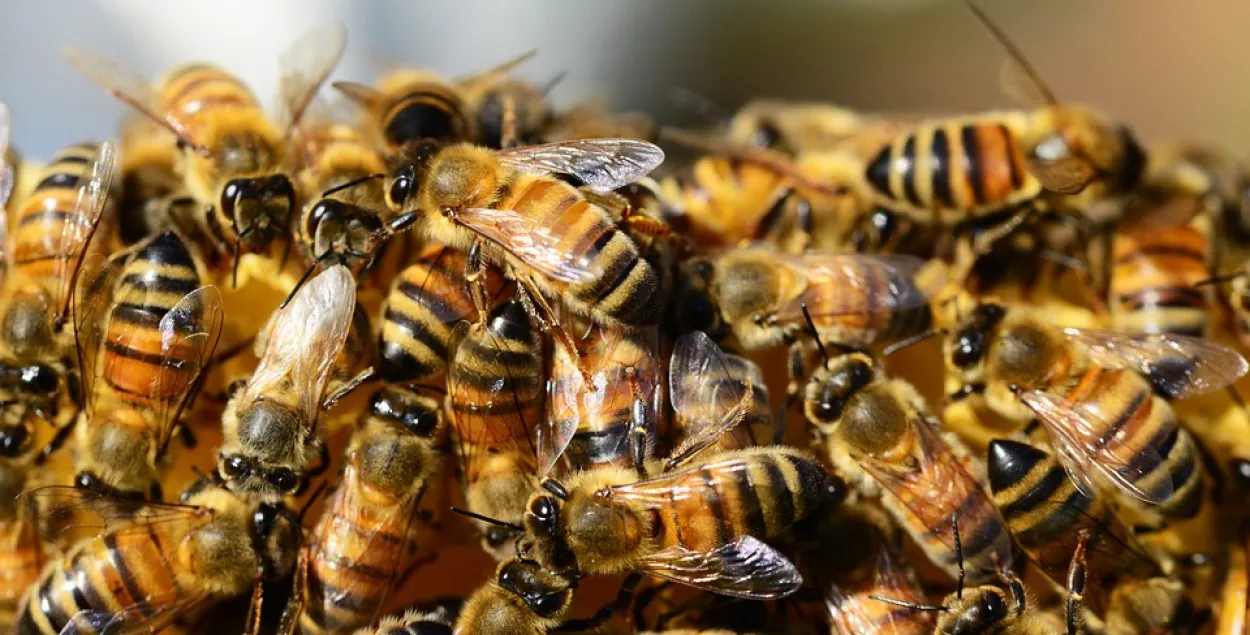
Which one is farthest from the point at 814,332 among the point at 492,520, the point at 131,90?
the point at 131,90

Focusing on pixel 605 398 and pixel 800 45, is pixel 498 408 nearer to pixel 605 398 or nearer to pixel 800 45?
pixel 605 398

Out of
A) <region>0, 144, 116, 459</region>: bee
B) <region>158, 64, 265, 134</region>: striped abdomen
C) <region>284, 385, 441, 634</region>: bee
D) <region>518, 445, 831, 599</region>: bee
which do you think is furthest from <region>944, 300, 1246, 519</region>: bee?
<region>0, 144, 116, 459</region>: bee

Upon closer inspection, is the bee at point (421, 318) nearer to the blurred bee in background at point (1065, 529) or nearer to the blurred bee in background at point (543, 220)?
the blurred bee in background at point (543, 220)

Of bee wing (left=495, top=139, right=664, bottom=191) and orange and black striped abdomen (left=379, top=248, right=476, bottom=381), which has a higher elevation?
bee wing (left=495, top=139, right=664, bottom=191)

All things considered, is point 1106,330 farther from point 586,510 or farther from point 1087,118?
point 586,510

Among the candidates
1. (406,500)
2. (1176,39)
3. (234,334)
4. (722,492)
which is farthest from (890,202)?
(1176,39)

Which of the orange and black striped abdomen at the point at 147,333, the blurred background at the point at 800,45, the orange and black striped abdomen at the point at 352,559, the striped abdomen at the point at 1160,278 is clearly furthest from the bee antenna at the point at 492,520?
the blurred background at the point at 800,45

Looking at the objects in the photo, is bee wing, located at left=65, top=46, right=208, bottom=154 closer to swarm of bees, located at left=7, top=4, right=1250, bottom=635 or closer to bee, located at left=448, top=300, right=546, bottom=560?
swarm of bees, located at left=7, top=4, right=1250, bottom=635
